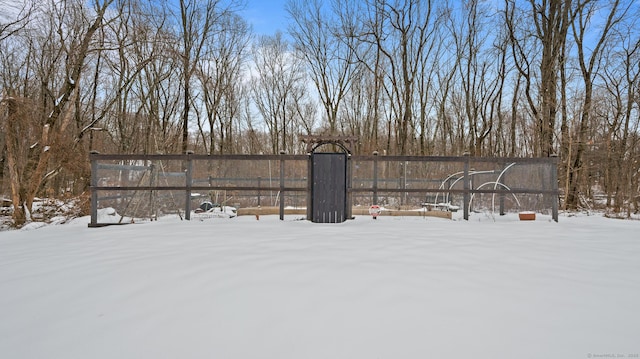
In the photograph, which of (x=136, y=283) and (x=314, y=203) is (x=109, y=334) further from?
(x=314, y=203)

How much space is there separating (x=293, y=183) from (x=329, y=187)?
3412 mm

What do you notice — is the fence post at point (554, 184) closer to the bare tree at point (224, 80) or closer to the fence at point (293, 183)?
the fence at point (293, 183)

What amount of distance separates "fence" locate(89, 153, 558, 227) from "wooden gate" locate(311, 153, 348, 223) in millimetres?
185

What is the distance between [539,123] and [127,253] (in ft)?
45.9

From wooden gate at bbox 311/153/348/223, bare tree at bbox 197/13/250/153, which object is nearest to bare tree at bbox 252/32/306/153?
bare tree at bbox 197/13/250/153

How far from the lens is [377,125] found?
22547 mm

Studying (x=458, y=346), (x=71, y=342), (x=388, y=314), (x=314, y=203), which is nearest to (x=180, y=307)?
(x=71, y=342)

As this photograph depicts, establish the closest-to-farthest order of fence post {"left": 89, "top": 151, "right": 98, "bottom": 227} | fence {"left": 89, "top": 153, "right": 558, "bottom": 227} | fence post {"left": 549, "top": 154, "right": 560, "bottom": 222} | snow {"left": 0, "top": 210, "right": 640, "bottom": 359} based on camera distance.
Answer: snow {"left": 0, "top": 210, "right": 640, "bottom": 359}, fence post {"left": 89, "top": 151, "right": 98, "bottom": 227}, fence {"left": 89, "top": 153, "right": 558, "bottom": 227}, fence post {"left": 549, "top": 154, "right": 560, "bottom": 222}

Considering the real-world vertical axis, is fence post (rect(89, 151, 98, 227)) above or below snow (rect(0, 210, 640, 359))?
above

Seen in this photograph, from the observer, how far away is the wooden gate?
617cm

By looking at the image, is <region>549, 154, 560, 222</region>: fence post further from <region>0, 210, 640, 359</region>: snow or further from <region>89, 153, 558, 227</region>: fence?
<region>0, 210, 640, 359</region>: snow

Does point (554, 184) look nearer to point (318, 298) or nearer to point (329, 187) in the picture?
point (329, 187)

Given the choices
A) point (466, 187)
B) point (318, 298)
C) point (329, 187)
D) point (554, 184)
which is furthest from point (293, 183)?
point (318, 298)

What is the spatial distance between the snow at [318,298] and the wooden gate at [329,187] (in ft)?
5.22
